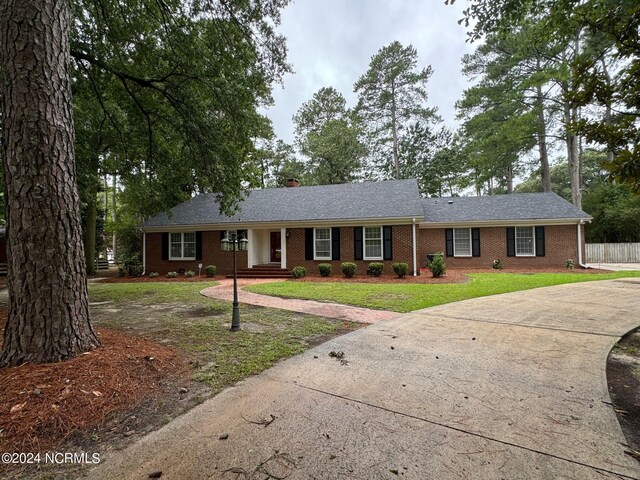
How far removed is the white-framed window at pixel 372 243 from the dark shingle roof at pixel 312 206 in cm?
75

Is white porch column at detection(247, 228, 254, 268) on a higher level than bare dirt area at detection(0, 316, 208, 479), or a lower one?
higher

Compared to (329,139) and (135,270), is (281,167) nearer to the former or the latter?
(329,139)

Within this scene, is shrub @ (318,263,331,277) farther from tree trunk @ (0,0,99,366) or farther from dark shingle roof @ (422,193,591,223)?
tree trunk @ (0,0,99,366)

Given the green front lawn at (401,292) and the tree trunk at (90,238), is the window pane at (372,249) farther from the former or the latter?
the tree trunk at (90,238)

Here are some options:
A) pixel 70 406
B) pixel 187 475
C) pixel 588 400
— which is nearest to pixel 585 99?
pixel 588 400

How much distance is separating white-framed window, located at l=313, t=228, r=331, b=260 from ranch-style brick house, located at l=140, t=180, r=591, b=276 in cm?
5

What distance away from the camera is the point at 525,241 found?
49.6ft

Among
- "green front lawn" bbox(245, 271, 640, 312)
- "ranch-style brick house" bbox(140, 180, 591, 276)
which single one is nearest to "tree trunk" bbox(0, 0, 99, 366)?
"green front lawn" bbox(245, 271, 640, 312)

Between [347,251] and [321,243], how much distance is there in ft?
4.26

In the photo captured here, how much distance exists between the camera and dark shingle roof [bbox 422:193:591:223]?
14812 mm

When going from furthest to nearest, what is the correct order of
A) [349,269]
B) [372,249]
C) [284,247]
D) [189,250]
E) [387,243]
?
[189,250], [284,247], [372,249], [387,243], [349,269]

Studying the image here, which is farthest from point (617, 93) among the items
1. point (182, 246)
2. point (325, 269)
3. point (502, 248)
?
point (182, 246)

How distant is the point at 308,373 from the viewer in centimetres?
328

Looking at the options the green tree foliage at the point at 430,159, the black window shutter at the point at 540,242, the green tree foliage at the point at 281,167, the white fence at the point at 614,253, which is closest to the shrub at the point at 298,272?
the black window shutter at the point at 540,242
